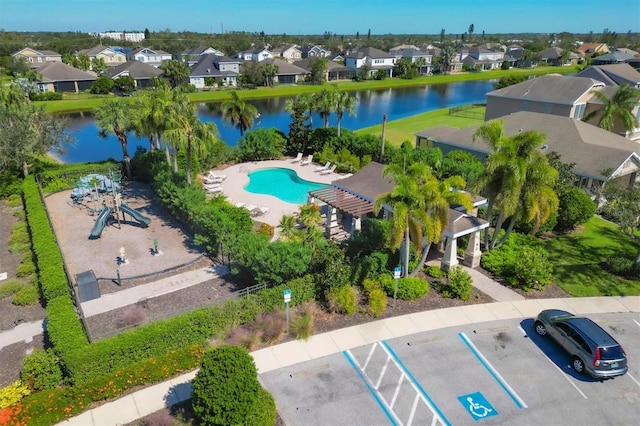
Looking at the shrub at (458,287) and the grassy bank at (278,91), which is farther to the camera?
the grassy bank at (278,91)

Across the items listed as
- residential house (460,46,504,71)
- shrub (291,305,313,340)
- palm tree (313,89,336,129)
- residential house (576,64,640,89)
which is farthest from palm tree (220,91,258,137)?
residential house (460,46,504,71)

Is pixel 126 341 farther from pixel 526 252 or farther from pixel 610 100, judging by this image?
pixel 610 100

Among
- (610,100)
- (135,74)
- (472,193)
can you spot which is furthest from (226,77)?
(472,193)

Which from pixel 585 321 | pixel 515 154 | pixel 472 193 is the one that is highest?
pixel 515 154

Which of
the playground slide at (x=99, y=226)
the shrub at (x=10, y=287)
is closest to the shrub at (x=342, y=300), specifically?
the shrub at (x=10, y=287)

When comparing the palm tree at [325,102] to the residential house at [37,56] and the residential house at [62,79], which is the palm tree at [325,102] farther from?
the residential house at [37,56]

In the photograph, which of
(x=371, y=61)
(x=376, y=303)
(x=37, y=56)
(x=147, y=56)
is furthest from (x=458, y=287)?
(x=37, y=56)
